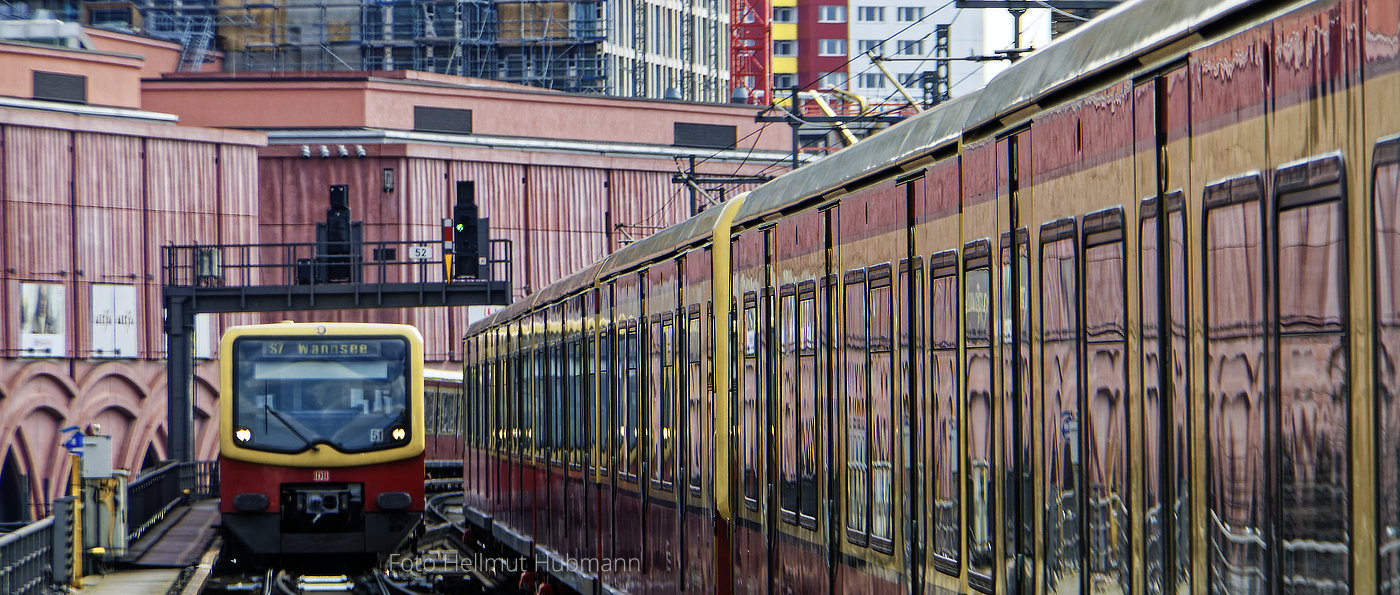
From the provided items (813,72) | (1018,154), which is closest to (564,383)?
(1018,154)

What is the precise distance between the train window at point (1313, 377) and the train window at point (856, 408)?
3.84 m

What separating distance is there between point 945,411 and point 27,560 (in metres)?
10.6

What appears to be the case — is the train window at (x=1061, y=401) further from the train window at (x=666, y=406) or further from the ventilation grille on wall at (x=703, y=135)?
the ventilation grille on wall at (x=703, y=135)

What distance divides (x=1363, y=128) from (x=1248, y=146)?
1.79 feet

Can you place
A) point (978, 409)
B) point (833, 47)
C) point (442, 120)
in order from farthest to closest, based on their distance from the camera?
point (833, 47) < point (442, 120) < point (978, 409)

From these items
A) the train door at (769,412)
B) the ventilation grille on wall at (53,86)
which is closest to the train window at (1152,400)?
the train door at (769,412)

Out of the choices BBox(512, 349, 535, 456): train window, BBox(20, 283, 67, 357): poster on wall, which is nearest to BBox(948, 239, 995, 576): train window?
BBox(512, 349, 535, 456): train window

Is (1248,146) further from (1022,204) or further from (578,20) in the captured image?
(578,20)

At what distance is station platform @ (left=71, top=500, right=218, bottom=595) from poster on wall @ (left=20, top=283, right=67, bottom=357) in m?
26.8

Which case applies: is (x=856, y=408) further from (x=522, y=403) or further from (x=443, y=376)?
(x=443, y=376)

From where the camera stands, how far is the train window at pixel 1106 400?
16.0 ft

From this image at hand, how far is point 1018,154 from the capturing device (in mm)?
5887

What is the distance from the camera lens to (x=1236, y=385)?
416 cm

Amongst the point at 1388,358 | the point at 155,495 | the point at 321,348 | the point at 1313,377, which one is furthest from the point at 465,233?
the point at 1388,358
